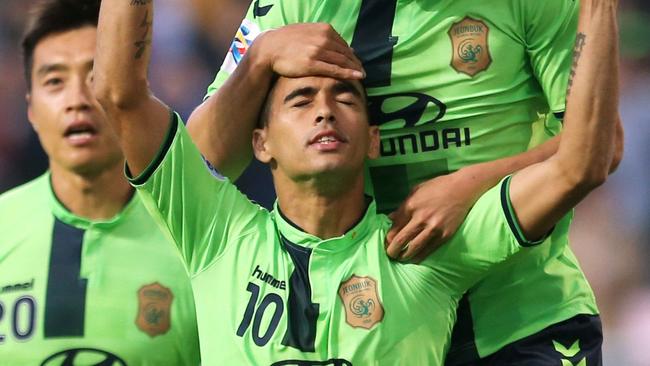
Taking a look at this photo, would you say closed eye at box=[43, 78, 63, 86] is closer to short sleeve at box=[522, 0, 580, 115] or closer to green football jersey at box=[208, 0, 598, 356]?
green football jersey at box=[208, 0, 598, 356]

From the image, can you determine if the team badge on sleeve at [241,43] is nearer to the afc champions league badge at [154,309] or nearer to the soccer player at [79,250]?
the soccer player at [79,250]

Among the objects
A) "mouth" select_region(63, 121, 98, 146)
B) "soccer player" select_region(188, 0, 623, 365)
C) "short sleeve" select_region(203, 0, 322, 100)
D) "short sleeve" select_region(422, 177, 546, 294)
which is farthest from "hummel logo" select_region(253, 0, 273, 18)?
"short sleeve" select_region(422, 177, 546, 294)

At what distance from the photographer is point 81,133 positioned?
4.41 meters

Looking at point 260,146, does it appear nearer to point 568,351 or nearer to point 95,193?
point 95,193

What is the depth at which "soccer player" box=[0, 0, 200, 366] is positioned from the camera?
14.0ft

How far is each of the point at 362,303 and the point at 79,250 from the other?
3.92ft

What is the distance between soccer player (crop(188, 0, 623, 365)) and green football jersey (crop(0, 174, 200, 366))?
567 mm

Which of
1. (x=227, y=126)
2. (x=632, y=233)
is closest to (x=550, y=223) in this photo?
(x=227, y=126)

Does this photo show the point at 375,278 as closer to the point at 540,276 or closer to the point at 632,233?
the point at 540,276

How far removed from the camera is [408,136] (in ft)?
12.9

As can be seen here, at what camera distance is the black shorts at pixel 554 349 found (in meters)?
3.84

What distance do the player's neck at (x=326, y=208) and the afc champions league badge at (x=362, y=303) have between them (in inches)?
7.9

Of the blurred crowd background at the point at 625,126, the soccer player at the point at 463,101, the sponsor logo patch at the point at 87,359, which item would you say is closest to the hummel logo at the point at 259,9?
the soccer player at the point at 463,101

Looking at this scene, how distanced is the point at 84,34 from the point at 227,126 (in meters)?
0.86
